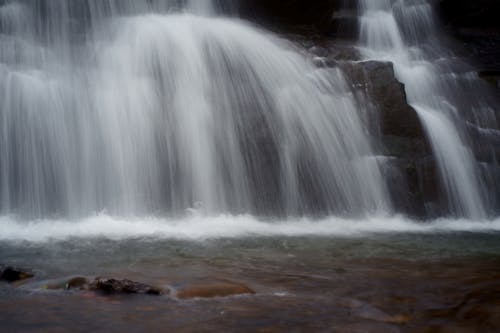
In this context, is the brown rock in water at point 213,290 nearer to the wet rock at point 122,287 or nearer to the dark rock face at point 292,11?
the wet rock at point 122,287

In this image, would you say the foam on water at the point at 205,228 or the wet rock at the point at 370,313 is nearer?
the wet rock at the point at 370,313

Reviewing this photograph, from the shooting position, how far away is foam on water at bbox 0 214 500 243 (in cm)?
750

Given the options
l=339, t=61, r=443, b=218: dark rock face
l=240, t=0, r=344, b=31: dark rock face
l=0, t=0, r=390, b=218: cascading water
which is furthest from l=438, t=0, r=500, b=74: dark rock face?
l=0, t=0, r=390, b=218: cascading water

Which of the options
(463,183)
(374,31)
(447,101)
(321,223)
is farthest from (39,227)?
(374,31)

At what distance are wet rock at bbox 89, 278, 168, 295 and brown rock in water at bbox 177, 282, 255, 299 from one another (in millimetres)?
197

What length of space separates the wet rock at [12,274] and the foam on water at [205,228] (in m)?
2.37

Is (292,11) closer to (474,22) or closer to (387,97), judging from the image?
(387,97)

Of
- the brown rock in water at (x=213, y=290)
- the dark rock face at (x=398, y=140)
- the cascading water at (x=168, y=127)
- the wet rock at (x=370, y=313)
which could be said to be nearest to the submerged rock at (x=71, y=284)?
the brown rock in water at (x=213, y=290)

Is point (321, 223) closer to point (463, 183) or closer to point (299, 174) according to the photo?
point (299, 174)

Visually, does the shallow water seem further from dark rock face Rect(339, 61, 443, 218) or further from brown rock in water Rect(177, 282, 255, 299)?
dark rock face Rect(339, 61, 443, 218)

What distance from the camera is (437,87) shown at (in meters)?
12.8

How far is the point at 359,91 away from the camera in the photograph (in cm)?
1113

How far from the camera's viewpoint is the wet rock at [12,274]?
14.9 feet

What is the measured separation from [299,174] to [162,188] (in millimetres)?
2699
